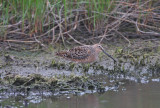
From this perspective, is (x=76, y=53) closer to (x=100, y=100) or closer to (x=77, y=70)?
(x=77, y=70)

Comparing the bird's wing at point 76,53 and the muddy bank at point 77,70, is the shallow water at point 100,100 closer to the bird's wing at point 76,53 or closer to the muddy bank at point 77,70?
the muddy bank at point 77,70

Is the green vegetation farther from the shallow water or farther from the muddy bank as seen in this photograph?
the shallow water

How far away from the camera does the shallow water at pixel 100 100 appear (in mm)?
5915

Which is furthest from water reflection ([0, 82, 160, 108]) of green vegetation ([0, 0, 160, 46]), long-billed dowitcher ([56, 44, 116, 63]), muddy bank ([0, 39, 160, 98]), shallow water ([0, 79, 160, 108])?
green vegetation ([0, 0, 160, 46])

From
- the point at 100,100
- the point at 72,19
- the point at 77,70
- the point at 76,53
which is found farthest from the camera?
the point at 72,19

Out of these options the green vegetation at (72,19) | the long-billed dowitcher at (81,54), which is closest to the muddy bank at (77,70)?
the long-billed dowitcher at (81,54)

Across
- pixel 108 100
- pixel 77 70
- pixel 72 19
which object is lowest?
pixel 108 100

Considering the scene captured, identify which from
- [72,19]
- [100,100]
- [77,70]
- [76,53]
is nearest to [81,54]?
[76,53]

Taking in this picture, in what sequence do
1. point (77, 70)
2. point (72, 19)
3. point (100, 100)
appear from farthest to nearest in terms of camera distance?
1. point (72, 19)
2. point (77, 70)
3. point (100, 100)

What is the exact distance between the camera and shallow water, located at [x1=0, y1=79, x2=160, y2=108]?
5.92 metres

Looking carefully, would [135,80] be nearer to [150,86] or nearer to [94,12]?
[150,86]

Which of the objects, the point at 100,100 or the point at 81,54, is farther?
the point at 81,54

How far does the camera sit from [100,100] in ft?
20.5

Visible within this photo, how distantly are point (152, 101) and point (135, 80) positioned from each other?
55.5 inches
